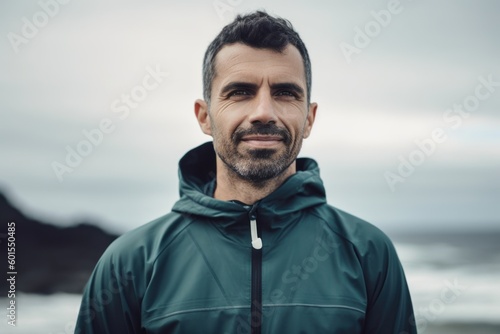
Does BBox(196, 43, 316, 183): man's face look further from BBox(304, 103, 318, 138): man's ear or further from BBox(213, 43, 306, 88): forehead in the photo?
BBox(304, 103, 318, 138): man's ear

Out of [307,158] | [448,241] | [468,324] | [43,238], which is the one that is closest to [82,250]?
[43,238]

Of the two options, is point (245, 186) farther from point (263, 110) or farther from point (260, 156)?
point (263, 110)

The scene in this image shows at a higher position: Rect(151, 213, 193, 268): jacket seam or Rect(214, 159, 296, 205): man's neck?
Rect(214, 159, 296, 205): man's neck

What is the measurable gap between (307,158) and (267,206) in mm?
471

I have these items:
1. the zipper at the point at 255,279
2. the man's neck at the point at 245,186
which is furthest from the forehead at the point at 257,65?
the zipper at the point at 255,279

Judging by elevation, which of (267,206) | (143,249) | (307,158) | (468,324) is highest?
(307,158)

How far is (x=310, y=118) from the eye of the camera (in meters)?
2.85

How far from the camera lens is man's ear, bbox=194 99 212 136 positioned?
2836 millimetres

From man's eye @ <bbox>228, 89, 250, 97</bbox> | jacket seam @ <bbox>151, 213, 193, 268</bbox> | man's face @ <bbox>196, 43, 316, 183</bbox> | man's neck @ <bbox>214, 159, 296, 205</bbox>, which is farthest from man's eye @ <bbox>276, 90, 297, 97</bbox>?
jacket seam @ <bbox>151, 213, 193, 268</bbox>

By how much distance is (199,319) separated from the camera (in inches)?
93.2

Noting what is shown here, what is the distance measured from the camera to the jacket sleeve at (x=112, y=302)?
8.03 feet

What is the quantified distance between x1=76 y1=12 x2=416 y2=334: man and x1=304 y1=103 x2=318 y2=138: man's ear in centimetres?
10

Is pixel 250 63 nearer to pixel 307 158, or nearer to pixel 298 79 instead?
pixel 298 79

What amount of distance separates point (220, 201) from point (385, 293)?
0.79 metres
